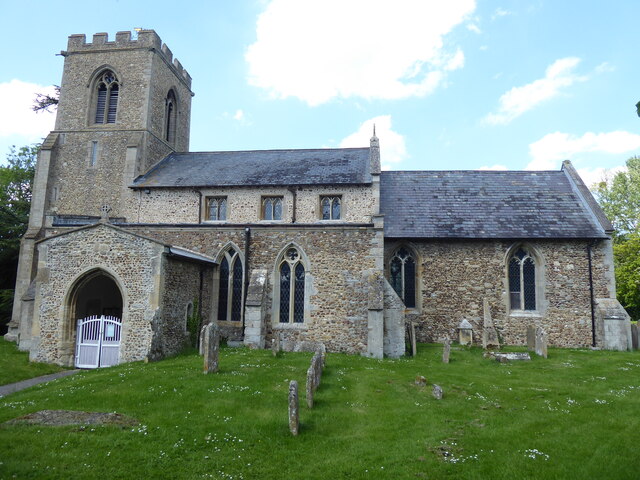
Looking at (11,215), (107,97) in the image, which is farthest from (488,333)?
(11,215)

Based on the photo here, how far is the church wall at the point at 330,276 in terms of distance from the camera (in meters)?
17.0

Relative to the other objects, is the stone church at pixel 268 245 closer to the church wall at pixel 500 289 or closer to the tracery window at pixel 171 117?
the church wall at pixel 500 289

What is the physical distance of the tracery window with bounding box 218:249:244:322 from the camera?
61.0 feet

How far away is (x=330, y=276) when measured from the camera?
57.4 feet

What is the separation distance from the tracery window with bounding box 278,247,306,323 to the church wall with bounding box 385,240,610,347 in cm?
554

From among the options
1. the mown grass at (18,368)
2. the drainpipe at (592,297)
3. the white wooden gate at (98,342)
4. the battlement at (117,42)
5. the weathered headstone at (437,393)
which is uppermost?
the battlement at (117,42)

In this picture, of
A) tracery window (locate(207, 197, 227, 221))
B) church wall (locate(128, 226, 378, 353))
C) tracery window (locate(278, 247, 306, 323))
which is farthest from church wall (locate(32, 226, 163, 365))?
tracery window (locate(207, 197, 227, 221))

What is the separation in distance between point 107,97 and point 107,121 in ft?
5.03

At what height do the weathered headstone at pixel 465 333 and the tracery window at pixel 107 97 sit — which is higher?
the tracery window at pixel 107 97

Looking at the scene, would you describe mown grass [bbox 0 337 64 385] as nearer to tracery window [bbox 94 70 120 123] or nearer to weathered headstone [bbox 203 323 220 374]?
weathered headstone [bbox 203 323 220 374]

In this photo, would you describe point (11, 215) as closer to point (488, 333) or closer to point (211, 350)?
point (211, 350)

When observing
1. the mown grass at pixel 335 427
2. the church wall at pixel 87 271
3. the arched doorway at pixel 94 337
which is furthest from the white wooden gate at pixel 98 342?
the mown grass at pixel 335 427

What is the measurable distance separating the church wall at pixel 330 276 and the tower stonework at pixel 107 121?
9571 mm

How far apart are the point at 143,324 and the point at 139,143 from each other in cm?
1341
